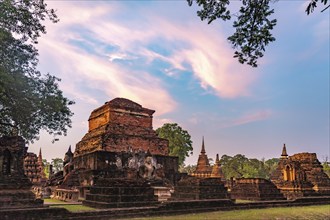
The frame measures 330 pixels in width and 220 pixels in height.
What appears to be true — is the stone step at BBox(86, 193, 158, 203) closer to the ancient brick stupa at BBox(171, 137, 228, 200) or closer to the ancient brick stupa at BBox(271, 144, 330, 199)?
the ancient brick stupa at BBox(171, 137, 228, 200)

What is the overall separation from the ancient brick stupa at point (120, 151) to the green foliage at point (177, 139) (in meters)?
18.8

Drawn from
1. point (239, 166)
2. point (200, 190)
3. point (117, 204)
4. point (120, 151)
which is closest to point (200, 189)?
point (200, 190)

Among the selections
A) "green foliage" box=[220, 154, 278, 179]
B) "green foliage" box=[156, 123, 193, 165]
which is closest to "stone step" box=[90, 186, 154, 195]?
"green foliage" box=[156, 123, 193, 165]

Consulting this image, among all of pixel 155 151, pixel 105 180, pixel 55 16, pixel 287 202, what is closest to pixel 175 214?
pixel 105 180

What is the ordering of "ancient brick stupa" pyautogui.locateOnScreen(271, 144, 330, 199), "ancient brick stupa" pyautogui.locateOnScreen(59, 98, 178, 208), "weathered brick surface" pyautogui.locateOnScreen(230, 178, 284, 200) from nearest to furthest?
"weathered brick surface" pyautogui.locateOnScreen(230, 178, 284, 200) → "ancient brick stupa" pyautogui.locateOnScreen(59, 98, 178, 208) → "ancient brick stupa" pyautogui.locateOnScreen(271, 144, 330, 199)

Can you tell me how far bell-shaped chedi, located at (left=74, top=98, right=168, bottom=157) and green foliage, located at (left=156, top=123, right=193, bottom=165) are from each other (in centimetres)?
1885

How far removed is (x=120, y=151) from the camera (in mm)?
24828

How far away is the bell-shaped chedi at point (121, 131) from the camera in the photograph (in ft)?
82.5

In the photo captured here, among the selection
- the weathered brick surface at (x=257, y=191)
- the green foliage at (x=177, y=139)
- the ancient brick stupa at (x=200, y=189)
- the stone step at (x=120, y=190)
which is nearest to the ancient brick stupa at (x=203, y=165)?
the green foliage at (x=177, y=139)

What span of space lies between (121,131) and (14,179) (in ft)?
46.6

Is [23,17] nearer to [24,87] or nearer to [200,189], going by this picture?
[24,87]

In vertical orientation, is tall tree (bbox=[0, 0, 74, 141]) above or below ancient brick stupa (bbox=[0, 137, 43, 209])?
above

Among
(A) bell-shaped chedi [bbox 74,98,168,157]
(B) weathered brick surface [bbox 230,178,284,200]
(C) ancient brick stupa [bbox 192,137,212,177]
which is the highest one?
(A) bell-shaped chedi [bbox 74,98,168,157]

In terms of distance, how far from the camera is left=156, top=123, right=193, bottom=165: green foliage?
156ft
